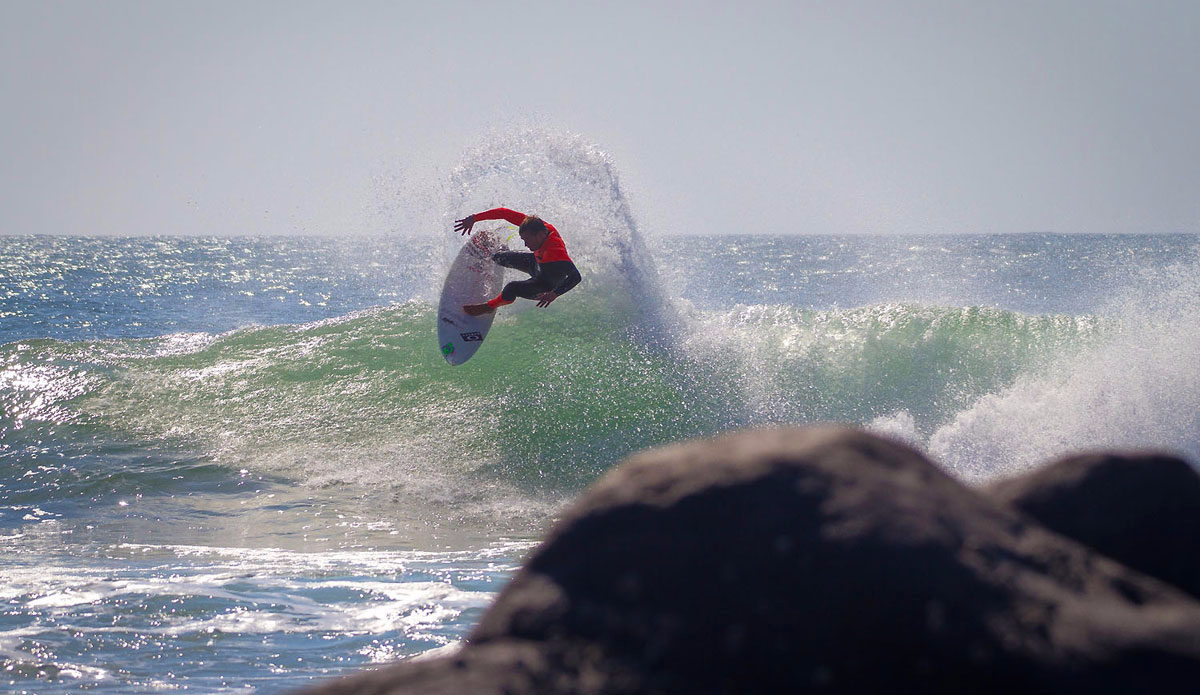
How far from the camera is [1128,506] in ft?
7.35

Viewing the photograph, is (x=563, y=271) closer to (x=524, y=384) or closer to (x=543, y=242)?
(x=543, y=242)

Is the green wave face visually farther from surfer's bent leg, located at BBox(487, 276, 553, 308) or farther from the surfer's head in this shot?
the surfer's head

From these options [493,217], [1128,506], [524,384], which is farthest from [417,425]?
[1128,506]

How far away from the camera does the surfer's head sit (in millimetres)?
9230

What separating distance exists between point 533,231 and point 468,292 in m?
2.17

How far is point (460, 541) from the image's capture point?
→ 7.54 metres

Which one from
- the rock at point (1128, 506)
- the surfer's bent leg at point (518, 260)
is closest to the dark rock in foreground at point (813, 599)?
the rock at point (1128, 506)

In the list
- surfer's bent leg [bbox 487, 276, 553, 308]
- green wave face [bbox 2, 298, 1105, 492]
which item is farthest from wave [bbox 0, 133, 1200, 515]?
surfer's bent leg [bbox 487, 276, 553, 308]

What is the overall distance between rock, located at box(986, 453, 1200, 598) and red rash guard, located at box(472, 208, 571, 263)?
291 inches

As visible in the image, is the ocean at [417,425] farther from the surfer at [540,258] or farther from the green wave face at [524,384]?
the surfer at [540,258]

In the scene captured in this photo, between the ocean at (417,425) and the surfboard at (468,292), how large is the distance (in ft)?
1.90

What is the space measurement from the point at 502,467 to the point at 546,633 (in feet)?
26.4

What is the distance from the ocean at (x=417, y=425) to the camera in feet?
17.8

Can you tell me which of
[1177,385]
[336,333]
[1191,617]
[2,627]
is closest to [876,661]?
[1191,617]
